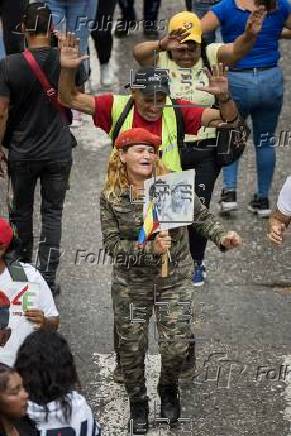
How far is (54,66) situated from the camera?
600 centimetres

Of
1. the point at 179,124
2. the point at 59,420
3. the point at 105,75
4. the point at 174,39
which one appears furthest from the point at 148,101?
the point at 105,75

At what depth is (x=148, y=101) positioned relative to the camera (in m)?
5.39

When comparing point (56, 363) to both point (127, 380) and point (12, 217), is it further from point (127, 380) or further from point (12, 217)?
point (12, 217)

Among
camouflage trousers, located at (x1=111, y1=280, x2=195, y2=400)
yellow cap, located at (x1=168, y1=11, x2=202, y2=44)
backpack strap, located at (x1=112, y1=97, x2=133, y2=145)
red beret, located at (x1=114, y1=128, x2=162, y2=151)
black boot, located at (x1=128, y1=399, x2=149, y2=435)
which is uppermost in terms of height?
yellow cap, located at (x1=168, y1=11, x2=202, y2=44)

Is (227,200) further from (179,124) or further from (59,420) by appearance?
(59,420)

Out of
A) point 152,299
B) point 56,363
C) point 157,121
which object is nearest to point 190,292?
point 152,299

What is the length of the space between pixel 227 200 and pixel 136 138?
271 centimetres

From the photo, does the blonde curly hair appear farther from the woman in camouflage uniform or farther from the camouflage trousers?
the camouflage trousers

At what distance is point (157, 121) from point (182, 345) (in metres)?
1.21

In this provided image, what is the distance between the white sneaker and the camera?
9.41 meters

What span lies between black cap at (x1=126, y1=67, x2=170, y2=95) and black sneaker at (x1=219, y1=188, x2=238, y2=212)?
7.08 ft

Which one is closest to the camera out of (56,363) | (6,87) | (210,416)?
(56,363)

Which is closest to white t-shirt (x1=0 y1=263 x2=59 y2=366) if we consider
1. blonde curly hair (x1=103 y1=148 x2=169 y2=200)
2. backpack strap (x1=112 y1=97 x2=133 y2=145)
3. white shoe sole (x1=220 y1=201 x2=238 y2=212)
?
blonde curly hair (x1=103 y1=148 x2=169 y2=200)

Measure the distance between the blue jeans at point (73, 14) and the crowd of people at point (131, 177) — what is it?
5.34 ft
